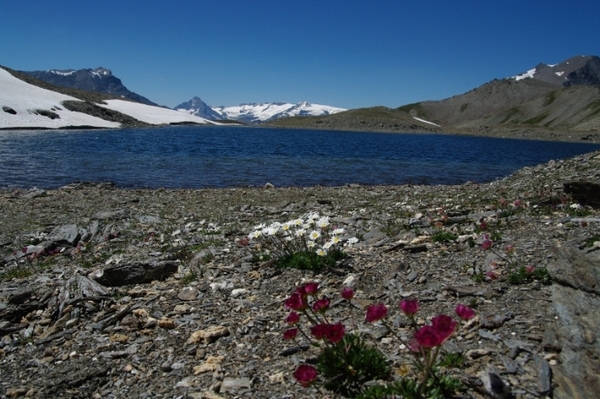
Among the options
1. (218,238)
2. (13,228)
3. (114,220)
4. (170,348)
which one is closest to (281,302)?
(170,348)

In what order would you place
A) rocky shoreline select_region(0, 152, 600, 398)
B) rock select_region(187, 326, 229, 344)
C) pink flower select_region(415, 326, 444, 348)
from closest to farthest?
pink flower select_region(415, 326, 444, 348)
rocky shoreline select_region(0, 152, 600, 398)
rock select_region(187, 326, 229, 344)

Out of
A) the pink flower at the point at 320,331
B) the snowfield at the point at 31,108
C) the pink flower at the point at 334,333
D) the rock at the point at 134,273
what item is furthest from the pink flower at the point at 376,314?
the snowfield at the point at 31,108

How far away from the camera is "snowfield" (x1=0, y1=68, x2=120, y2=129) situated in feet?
266

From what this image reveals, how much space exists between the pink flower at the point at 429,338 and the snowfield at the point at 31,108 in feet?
288

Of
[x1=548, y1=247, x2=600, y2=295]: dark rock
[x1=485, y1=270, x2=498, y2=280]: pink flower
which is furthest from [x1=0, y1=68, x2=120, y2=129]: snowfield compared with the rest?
[x1=548, y1=247, x2=600, y2=295]: dark rock

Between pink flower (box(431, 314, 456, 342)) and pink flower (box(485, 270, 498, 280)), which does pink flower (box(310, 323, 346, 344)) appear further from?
pink flower (box(485, 270, 498, 280))

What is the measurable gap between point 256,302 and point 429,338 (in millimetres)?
4232

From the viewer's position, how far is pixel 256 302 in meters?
7.04

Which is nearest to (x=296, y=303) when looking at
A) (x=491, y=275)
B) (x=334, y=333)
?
(x=334, y=333)

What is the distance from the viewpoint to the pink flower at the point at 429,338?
3.19 m

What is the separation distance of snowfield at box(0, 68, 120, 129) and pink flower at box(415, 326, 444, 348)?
8776 cm

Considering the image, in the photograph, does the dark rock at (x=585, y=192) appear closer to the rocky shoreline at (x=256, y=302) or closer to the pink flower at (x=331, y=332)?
the rocky shoreline at (x=256, y=302)

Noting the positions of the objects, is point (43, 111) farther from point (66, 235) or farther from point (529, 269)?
point (529, 269)

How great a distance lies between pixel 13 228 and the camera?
14.3 meters
